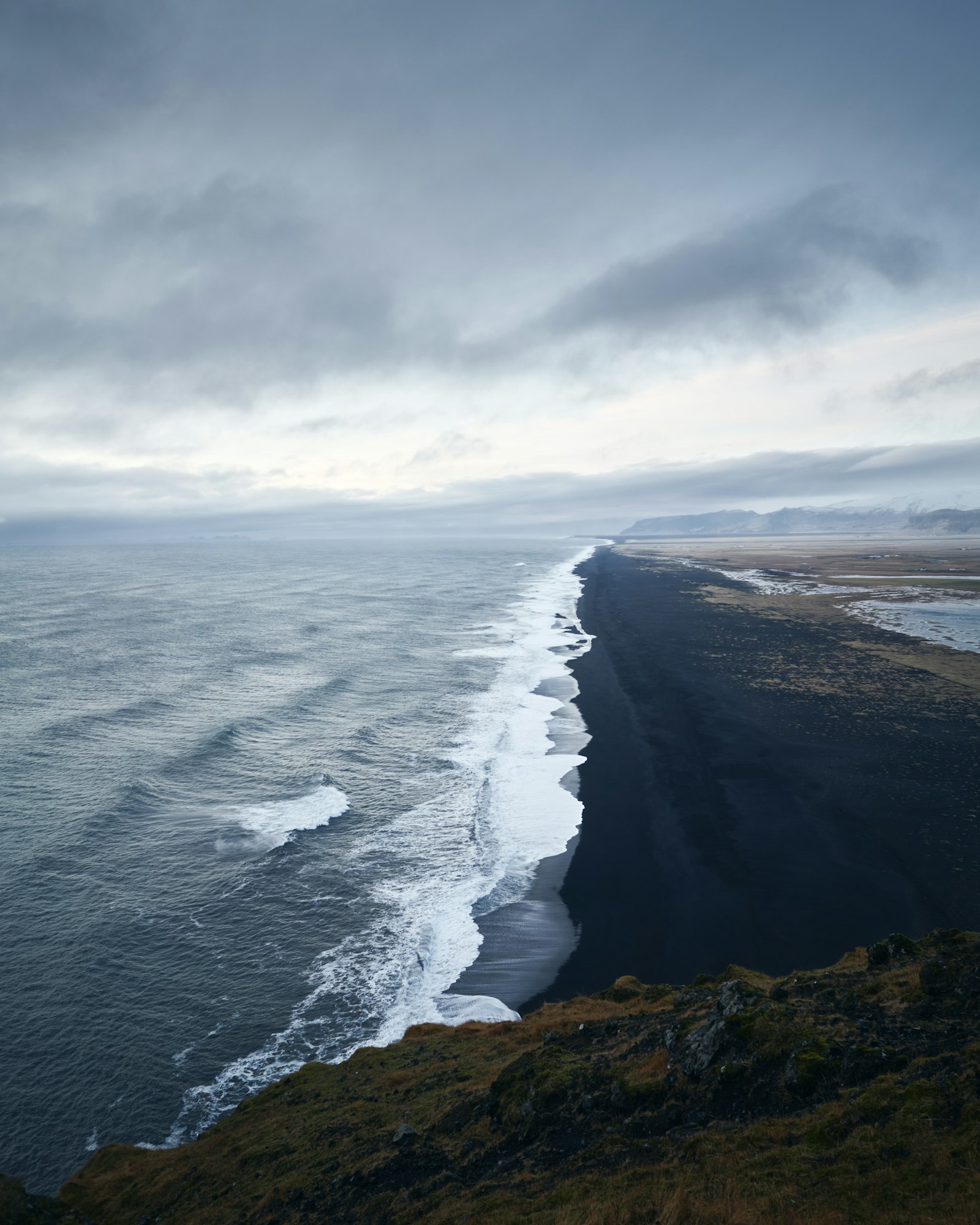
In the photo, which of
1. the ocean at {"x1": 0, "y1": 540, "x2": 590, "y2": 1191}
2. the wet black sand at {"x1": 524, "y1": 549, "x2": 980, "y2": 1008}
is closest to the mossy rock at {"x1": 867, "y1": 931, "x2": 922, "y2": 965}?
the wet black sand at {"x1": 524, "y1": 549, "x2": 980, "y2": 1008}

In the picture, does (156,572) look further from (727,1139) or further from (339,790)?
(727,1139)

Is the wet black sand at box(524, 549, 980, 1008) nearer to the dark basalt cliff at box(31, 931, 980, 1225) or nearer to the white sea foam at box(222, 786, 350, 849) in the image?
the dark basalt cliff at box(31, 931, 980, 1225)

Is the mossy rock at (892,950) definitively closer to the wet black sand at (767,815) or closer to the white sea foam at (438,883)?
the wet black sand at (767,815)

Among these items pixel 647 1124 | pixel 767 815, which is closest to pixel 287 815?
pixel 647 1124

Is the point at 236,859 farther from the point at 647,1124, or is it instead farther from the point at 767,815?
the point at 767,815

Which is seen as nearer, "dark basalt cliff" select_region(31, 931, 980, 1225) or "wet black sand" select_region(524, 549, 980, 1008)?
"dark basalt cliff" select_region(31, 931, 980, 1225)
